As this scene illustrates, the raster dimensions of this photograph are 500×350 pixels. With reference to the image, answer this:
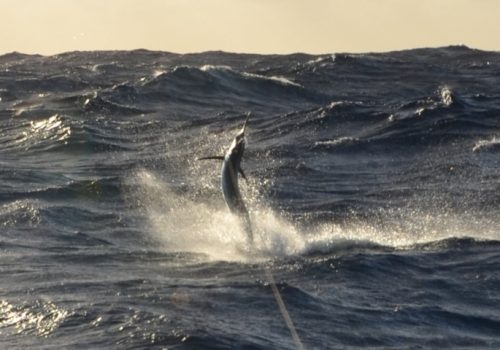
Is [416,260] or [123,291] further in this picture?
[416,260]

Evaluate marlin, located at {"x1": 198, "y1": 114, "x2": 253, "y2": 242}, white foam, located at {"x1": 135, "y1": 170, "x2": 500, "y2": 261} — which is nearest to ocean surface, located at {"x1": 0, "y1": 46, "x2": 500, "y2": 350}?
white foam, located at {"x1": 135, "y1": 170, "x2": 500, "y2": 261}

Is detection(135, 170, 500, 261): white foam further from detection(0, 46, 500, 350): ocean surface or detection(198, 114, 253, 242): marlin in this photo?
detection(198, 114, 253, 242): marlin

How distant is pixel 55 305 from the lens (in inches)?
721

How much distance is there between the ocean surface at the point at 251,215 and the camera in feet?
58.3

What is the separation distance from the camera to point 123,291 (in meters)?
19.3

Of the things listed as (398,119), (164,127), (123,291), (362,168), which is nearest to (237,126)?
(164,127)

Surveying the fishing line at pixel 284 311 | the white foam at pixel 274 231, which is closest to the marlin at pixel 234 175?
the white foam at pixel 274 231

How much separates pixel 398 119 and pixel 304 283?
2371cm

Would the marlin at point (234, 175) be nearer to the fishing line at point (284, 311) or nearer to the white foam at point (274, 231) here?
the white foam at point (274, 231)

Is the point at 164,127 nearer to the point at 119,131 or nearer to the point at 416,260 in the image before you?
the point at 119,131

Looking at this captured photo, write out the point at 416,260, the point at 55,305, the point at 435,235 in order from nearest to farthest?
the point at 55,305 < the point at 416,260 < the point at 435,235

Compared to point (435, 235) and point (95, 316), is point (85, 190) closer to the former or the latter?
point (435, 235)

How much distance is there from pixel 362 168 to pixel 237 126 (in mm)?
10332

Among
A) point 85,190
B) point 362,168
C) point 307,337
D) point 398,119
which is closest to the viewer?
point 307,337
